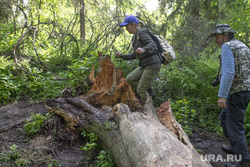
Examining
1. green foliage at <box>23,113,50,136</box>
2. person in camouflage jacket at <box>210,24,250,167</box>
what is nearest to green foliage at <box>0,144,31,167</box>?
green foliage at <box>23,113,50,136</box>

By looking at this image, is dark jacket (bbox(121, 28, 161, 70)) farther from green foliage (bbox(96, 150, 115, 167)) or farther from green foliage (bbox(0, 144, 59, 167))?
green foliage (bbox(0, 144, 59, 167))

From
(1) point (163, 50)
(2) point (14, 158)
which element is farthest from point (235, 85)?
(2) point (14, 158)

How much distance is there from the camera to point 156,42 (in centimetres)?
452

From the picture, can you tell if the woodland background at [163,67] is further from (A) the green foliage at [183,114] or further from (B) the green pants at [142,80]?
(B) the green pants at [142,80]

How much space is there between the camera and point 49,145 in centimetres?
346

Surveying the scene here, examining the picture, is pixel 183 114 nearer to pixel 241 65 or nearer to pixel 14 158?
pixel 241 65

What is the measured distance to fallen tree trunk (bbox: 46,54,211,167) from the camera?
221 cm

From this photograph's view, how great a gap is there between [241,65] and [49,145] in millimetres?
3764

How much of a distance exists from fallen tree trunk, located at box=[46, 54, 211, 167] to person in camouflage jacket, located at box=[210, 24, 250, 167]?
0.95m

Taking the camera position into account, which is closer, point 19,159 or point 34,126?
point 19,159

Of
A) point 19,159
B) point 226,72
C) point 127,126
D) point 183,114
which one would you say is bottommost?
point 19,159

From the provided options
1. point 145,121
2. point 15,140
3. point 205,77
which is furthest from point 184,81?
point 15,140

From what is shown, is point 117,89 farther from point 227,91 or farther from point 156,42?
point 227,91

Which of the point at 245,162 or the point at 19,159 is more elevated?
the point at 19,159
